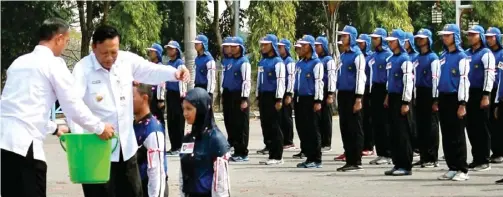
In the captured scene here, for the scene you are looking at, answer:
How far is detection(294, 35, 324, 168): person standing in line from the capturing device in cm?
1645

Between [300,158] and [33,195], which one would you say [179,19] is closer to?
[300,158]

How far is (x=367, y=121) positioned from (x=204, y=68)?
2.57 m

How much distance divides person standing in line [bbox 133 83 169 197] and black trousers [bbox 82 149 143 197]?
9cm

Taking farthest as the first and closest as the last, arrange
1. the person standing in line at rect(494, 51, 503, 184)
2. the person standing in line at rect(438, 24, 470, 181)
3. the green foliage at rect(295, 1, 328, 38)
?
the green foliage at rect(295, 1, 328, 38) < the person standing in line at rect(494, 51, 503, 184) < the person standing in line at rect(438, 24, 470, 181)

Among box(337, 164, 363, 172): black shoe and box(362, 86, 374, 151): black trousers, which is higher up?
box(362, 86, 374, 151): black trousers

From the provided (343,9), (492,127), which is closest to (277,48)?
(492,127)

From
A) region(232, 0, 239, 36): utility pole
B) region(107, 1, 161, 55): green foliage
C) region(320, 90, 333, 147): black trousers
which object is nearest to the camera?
region(320, 90, 333, 147): black trousers

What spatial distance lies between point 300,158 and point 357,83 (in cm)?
265

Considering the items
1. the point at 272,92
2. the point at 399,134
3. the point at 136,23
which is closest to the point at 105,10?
the point at 136,23

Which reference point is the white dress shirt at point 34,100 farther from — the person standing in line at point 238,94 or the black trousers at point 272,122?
the person standing in line at point 238,94

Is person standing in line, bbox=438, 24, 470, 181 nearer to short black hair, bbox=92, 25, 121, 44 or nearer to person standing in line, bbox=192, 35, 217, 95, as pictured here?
person standing in line, bbox=192, 35, 217, 95

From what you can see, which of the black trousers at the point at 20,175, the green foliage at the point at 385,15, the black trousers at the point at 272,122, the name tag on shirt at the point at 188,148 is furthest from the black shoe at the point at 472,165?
the green foliage at the point at 385,15

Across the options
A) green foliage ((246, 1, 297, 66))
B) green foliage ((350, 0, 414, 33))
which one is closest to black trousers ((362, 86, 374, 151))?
green foliage ((246, 1, 297, 66))

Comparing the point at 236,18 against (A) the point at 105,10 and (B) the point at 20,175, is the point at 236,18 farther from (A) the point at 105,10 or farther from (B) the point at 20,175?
(B) the point at 20,175
